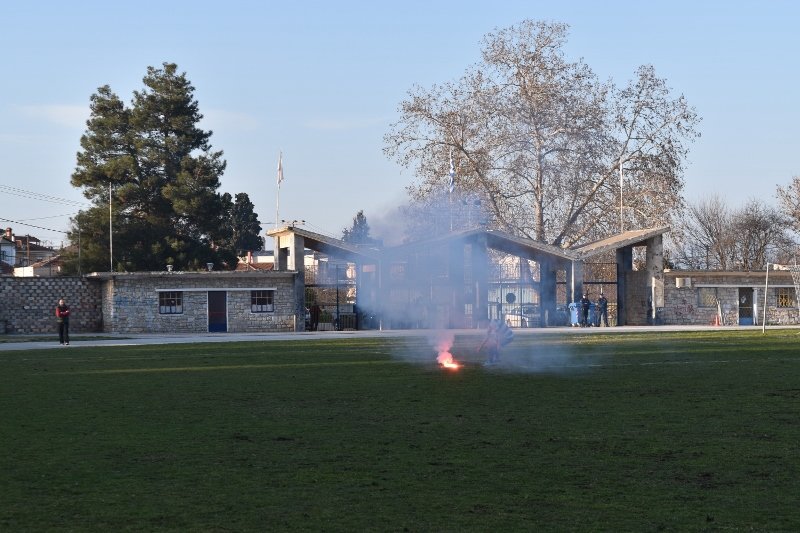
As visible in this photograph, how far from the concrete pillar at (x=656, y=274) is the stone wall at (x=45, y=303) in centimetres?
3309

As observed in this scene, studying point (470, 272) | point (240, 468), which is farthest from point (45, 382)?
point (470, 272)

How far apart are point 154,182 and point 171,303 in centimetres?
2892

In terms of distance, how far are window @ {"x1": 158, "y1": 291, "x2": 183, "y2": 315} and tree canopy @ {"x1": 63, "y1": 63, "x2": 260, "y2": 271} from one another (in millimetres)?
23812

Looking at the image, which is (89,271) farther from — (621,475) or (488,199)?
(621,475)

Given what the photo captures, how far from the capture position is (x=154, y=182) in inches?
3511

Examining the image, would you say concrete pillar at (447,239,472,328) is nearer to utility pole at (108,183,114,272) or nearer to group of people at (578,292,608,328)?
A: group of people at (578,292,608,328)

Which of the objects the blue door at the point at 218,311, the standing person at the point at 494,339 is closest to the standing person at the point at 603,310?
the blue door at the point at 218,311

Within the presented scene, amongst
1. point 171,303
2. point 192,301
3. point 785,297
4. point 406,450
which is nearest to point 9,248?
point 171,303

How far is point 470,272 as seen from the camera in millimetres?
52094

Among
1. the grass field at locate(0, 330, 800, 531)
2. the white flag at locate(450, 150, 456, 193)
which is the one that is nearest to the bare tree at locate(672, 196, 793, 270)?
the white flag at locate(450, 150, 456, 193)

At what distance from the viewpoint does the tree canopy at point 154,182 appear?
86812mm

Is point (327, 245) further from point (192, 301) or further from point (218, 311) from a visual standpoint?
point (192, 301)

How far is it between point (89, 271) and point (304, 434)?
2863 inches

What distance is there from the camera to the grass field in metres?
10.1
